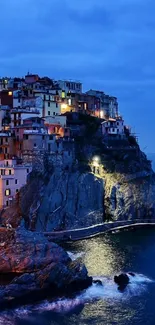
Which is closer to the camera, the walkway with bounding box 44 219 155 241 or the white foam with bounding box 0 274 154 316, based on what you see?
the white foam with bounding box 0 274 154 316

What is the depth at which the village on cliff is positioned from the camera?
67.8 meters

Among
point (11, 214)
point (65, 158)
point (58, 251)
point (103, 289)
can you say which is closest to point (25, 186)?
point (11, 214)

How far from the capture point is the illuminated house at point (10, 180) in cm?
6675

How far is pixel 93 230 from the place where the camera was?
7244 cm

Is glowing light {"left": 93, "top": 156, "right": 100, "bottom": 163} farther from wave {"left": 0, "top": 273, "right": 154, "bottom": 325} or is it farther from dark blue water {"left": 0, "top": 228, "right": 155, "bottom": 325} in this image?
wave {"left": 0, "top": 273, "right": 154, "bottom": 325}

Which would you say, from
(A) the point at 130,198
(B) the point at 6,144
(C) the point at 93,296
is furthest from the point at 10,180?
(C) the point at 93,296

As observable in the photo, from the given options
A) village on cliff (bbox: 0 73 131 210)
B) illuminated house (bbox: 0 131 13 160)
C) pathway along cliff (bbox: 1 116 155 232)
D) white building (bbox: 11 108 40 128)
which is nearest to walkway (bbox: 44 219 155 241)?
pathway along cliff (bbox: 1 116 155 232)

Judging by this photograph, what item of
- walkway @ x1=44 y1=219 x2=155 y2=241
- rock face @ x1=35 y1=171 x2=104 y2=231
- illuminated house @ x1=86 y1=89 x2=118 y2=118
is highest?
illuminated house @ x1=86 y1=89 x2=118 y2=118

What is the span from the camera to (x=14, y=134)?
73.4 meters

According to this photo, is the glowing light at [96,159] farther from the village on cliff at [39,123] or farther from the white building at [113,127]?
the white building at [113,127]

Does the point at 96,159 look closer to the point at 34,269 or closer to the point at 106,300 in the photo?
the point at 34,269

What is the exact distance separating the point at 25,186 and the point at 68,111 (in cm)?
2522

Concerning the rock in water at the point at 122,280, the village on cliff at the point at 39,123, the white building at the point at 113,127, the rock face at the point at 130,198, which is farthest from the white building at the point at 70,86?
the rock in water at the point at 122,280

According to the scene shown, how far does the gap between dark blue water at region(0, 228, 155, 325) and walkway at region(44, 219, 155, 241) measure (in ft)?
12.2
